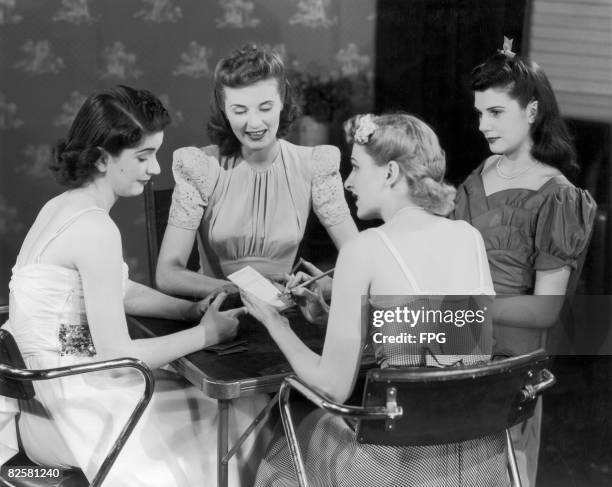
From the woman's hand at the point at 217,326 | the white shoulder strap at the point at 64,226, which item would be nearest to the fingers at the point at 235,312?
the woman's hand at the point at 217,326

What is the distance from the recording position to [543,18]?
262 centimetres

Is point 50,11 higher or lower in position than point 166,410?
higher

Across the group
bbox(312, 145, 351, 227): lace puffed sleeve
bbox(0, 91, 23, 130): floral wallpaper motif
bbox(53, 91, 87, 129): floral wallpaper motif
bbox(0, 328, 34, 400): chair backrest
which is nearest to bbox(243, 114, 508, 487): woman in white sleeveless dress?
bbox(312, 145, 351, 227): lace puffed sleeve

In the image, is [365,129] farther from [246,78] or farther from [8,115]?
[8,115]

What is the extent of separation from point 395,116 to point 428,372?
0.70 meters

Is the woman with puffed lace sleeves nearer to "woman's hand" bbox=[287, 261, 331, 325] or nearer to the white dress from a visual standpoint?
"woman's hand" bbox=[287, 261, 331, 325]

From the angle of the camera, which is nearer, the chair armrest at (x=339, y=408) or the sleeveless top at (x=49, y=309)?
the chair armrest at (x=339, y=408)

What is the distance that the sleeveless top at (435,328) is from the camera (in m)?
2.12

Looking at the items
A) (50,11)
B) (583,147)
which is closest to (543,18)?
(583,147)

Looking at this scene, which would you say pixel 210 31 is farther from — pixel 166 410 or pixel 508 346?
pixel 508 346

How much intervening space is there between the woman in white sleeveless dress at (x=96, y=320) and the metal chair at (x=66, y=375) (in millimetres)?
38

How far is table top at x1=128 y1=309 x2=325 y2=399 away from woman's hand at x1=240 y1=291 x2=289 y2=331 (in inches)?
3.1

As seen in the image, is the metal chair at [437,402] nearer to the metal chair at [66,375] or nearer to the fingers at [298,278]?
the metal chair at [66,375]

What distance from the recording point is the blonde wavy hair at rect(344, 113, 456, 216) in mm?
2123
